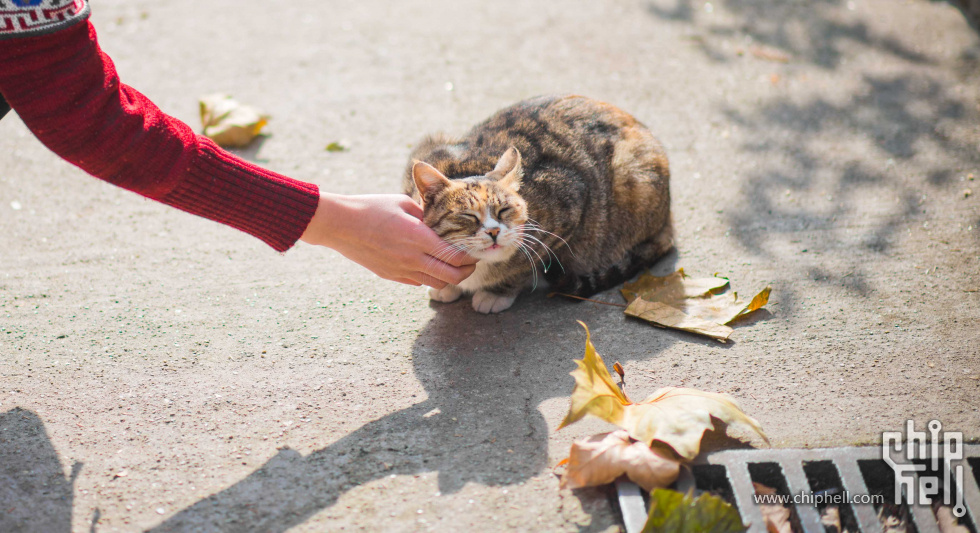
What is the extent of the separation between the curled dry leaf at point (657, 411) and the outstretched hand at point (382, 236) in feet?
1.90

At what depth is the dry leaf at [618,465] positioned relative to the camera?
179cm

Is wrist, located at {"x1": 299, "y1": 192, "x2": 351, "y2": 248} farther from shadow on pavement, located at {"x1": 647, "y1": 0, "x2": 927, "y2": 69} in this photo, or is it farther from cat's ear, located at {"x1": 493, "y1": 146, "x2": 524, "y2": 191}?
shadow on pavement, located at {"x1": 647, "y1": 0, "x2": 927, "y2": 69}

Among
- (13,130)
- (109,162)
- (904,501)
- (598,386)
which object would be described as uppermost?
(109,162)

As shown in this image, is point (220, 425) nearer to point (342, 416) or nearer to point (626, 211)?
point (342, 416)

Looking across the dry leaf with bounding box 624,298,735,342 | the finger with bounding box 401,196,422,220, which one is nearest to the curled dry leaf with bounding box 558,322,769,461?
the dry leaf with bounding box 624,298,735,342

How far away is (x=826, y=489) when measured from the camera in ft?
6.37

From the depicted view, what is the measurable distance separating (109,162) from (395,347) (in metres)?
1.09

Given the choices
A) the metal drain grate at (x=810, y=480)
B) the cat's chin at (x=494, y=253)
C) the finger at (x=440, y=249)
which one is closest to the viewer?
the metal drain grate at (x=810, y=480)

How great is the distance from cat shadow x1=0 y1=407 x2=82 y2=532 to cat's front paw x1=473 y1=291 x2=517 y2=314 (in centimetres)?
137

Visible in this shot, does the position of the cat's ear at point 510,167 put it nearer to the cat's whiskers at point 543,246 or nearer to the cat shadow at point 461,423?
the cat's whiskers at point 543,246

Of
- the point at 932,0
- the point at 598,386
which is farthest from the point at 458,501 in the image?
the point at 932,0

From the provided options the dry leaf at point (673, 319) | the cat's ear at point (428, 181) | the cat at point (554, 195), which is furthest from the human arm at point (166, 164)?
the dry leaf at point (673, 319)

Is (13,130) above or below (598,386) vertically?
below

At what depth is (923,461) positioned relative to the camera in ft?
6.30
